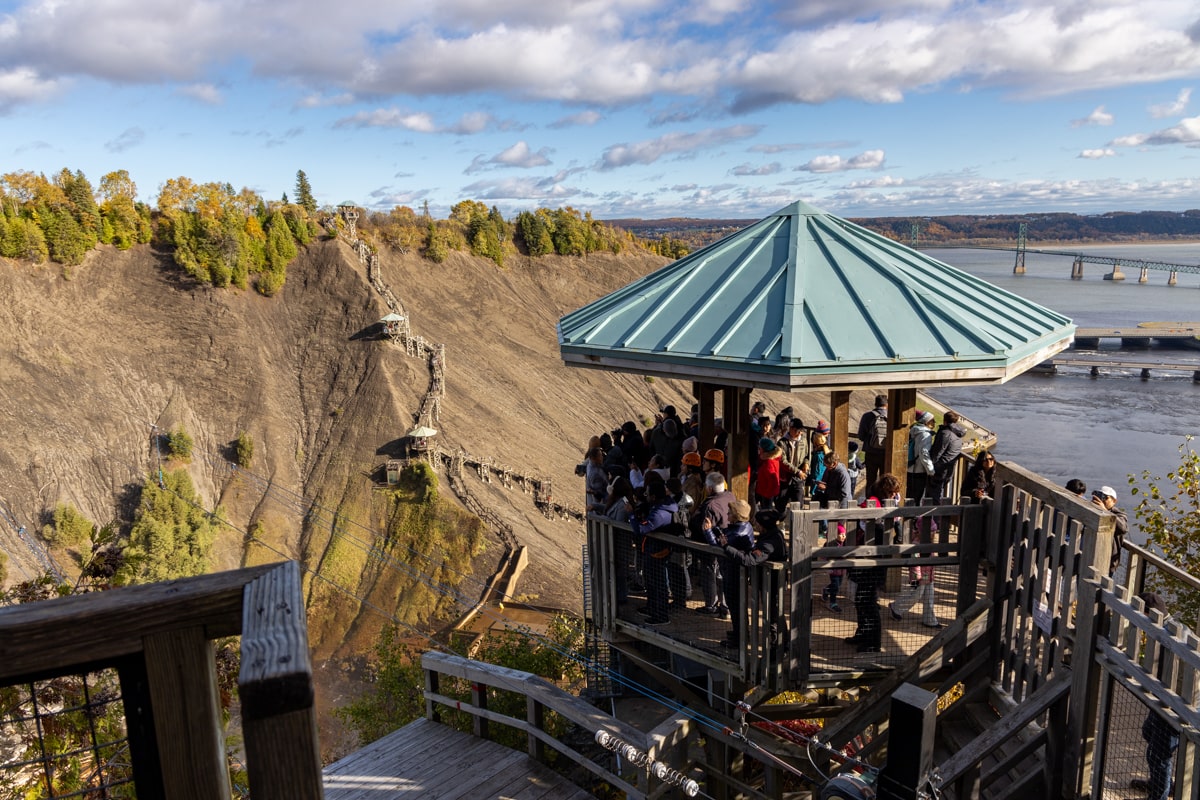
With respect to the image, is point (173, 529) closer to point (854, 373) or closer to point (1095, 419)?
point (854, 373)

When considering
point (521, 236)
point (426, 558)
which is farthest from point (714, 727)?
point (521, 236)

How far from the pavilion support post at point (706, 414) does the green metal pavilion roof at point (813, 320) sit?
131cm

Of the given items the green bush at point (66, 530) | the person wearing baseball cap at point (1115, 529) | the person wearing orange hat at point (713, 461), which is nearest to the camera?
the person wearing baseball cap at point (1115, 529)

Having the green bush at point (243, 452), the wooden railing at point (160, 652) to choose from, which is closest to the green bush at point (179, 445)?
the green bush at point (243, 452)

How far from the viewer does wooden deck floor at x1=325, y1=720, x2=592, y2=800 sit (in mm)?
7051

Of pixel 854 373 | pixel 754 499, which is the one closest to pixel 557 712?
pixel 754 499

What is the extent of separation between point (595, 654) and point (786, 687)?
402cm

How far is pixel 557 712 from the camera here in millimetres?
7438

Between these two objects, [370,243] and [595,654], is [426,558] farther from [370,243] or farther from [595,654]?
[370,243]

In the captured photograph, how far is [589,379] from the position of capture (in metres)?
54.1

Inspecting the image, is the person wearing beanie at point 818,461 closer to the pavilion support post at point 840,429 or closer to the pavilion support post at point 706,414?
the pavilion support post at point 840,429

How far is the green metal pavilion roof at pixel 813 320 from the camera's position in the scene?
22.0 ft

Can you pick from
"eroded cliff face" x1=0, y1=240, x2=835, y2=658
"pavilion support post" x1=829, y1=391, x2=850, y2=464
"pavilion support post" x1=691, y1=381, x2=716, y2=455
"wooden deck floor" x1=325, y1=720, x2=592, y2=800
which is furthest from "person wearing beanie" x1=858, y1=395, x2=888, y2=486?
"eroded cliff face" x1=0, y1=240, x2=835, y2=658

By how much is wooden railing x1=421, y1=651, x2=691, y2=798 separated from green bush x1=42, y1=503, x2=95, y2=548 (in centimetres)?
3315
